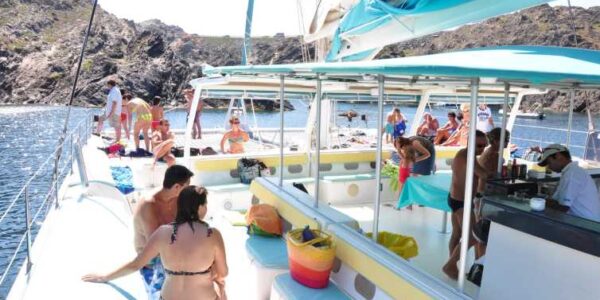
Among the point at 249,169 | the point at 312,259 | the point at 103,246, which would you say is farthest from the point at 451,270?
the point at 249,169

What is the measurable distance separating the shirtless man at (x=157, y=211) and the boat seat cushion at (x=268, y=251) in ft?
2.91

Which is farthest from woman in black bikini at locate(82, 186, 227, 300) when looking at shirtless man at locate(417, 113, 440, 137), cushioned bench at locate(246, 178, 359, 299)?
shirtless man at locate(417, 113, 440, 137)

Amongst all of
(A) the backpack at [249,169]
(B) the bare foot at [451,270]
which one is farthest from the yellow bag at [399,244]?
(A) the backpack at [249,169]

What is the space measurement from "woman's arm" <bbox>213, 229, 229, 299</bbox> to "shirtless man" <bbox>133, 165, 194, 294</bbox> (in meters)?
0.52

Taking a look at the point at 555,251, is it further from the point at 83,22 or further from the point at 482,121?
the point at 83,22

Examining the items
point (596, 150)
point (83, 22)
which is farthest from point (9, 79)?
point (596, 150)

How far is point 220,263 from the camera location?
Result: 8.51 feet

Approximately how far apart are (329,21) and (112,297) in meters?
4.58

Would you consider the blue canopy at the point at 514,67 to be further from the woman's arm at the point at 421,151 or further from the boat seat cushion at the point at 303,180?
the boat seat cushion at the point at 303,180

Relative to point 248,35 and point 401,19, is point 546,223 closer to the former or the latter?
point 401,19

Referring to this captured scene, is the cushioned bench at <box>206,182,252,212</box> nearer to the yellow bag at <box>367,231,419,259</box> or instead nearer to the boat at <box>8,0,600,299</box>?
the boat at <box>8,0,600,299</box>

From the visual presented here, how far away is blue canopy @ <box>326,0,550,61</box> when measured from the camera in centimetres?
328

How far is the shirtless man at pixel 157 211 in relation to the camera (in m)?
2.99

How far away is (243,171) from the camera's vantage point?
685 centimetres
